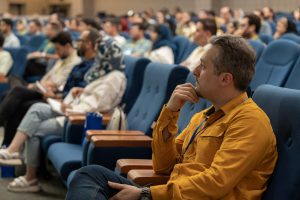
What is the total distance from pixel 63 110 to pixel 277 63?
1599 mm

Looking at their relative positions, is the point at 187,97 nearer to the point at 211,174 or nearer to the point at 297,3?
the point at 211,174

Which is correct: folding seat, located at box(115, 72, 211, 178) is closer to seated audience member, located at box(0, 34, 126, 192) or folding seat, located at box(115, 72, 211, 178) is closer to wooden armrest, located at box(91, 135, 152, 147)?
wooden armrest, located at box(91, 135, 152, 147)

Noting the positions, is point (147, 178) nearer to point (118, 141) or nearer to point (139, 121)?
point (118, 141)

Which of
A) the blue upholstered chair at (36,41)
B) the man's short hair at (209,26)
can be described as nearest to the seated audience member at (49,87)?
the man's short hair at (209,26)

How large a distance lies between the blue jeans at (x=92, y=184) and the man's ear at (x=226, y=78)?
0.54 metres

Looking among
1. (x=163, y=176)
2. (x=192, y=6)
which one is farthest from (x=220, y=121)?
(x=192, y=6)

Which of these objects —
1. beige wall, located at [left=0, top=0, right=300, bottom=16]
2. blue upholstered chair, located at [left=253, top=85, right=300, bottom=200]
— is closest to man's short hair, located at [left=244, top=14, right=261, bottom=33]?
blue upholstered chair, located at [left=253, top=85, right=300, bottom=200]

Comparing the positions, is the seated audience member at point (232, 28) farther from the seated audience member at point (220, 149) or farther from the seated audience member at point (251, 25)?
the seated audience member at point (220, 149)

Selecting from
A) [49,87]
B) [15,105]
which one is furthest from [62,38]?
[15,105]

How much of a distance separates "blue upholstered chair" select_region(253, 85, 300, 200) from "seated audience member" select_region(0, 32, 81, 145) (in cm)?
314

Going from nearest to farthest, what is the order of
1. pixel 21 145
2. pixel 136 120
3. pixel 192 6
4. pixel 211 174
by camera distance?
pixel 211 174 < pixel 136 120 < pixel 21 145 < pixel 192 6

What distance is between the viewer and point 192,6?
22062 mm

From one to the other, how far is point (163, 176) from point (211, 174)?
0.55m

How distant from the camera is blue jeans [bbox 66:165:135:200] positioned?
2133 mm
